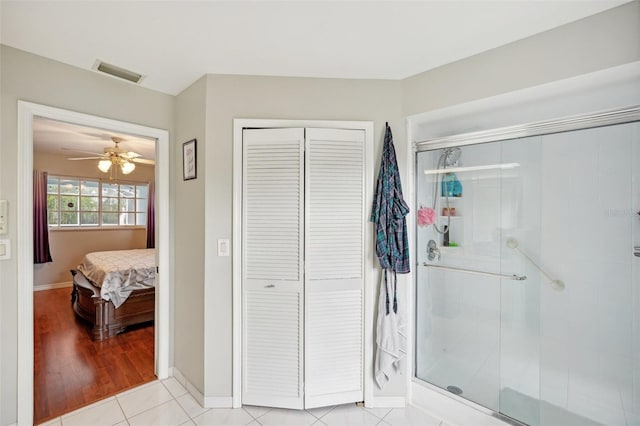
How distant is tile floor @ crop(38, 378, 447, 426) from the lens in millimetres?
1874

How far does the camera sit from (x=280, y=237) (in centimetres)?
200

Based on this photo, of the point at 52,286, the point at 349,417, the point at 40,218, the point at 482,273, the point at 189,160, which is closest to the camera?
the point at 349,417

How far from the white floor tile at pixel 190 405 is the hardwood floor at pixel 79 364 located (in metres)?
0.45

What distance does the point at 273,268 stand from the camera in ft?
6.57

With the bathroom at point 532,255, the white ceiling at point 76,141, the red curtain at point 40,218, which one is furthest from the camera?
the red curtain at point 40,218

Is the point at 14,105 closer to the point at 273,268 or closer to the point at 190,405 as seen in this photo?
the point at 273,268

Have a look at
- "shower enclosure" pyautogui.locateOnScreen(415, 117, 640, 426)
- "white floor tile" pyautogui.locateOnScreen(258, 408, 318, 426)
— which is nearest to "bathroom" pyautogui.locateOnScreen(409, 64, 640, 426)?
"shower enclosure" pyautogui.locateOnScreen(415, 117, 640, 426)

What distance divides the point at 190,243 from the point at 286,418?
1434 millimetres

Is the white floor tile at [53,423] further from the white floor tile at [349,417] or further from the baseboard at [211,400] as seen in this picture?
the white floor tile at [349,417]

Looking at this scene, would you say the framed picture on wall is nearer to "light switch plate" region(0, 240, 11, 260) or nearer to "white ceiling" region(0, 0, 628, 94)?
"white ceiling" region(0, 0, 628, 94)

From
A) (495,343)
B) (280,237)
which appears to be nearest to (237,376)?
(280,237)

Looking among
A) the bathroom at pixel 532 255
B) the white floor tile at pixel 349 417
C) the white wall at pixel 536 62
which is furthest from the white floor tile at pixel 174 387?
the white wall at pixel 536 62

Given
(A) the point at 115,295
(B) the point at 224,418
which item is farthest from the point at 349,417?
(A) the point at 115,295

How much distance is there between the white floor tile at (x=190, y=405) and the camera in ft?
6.45
